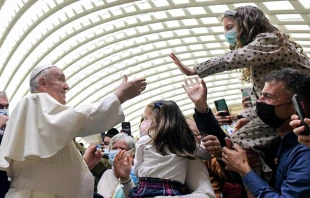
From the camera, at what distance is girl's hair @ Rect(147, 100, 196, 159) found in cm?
504

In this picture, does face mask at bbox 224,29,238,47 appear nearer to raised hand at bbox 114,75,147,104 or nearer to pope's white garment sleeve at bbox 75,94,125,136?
raised hand at bbox 114,75,147,104

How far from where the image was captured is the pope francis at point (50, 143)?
4656mm

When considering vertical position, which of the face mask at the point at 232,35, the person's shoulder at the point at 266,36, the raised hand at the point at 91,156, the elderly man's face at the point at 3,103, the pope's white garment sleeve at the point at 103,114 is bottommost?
the raised hand at the point at 91,156

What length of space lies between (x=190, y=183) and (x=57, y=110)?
5.03 feet

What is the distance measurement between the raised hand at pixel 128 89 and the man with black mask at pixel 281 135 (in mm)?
1093

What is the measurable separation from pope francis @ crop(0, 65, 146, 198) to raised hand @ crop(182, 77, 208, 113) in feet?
2.07

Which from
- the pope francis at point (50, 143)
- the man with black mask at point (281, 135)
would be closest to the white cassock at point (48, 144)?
the pope francis at point (50, 143)

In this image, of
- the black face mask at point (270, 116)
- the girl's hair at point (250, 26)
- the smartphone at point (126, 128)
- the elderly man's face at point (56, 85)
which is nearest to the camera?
the black face mask at point (270, 116)

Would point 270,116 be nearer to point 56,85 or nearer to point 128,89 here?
point 128,89

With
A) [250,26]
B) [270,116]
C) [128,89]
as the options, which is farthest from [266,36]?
[128,89]

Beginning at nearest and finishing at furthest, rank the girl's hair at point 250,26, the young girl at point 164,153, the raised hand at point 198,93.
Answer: the young girl at point 164,153, the raised hand at point 198,93, the girl's hair at point 250,26

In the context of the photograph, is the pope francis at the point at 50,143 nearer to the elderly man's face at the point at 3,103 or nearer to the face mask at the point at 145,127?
the face mask at the point at 145,127

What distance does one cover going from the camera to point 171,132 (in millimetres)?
5121

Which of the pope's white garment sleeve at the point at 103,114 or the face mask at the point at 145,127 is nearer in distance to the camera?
the pope's white garment sleeve at the point at 103,114
